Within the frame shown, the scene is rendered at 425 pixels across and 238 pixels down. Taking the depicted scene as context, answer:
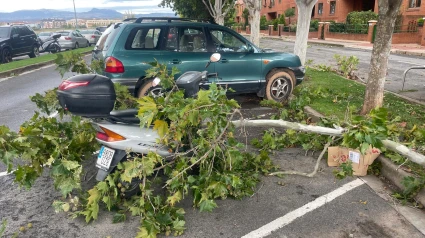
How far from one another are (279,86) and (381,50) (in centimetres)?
245

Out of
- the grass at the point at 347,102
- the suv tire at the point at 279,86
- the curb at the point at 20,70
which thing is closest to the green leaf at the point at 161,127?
the grass at the point at 347,102

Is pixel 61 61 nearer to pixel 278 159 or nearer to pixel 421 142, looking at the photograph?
pixel 278 159

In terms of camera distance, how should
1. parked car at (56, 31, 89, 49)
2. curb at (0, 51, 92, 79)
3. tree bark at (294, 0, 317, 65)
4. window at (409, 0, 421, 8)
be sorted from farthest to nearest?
1. window at (409, 0, 421, 8)
2. parked car at (56, 31, 89, 49)
3. curb at (0, 51, 92, 79)
4. tree bark at (294, 0, 317, 65)

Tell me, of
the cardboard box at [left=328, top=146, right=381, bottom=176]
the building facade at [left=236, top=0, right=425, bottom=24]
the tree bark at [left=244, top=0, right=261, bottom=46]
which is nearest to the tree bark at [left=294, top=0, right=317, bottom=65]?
the tree bark at [left=244, top=0, right=261, bottom=46]

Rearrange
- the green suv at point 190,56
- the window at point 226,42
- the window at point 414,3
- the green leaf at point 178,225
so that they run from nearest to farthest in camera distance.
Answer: the green leaf at point 178,225, the green suv at point 190,56, the window at point 226,42, the window at point 414,3

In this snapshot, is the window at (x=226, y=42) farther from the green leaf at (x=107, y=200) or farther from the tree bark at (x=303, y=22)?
the green leaf at (x=107, y=200)

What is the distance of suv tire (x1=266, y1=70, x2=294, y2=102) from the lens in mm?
7781

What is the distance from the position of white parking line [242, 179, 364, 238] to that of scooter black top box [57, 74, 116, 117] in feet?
6.16

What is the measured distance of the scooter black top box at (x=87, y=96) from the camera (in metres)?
3.42

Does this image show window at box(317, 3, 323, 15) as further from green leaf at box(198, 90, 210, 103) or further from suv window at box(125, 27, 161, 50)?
green leaf at box(198, 90, 210, 103)

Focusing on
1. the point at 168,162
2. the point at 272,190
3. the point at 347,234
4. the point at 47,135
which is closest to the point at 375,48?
the point at 272,190

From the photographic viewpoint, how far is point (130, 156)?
132 inches

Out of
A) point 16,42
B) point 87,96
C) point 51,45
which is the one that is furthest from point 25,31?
point 87,96

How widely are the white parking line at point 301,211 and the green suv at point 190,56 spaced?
368 cm
